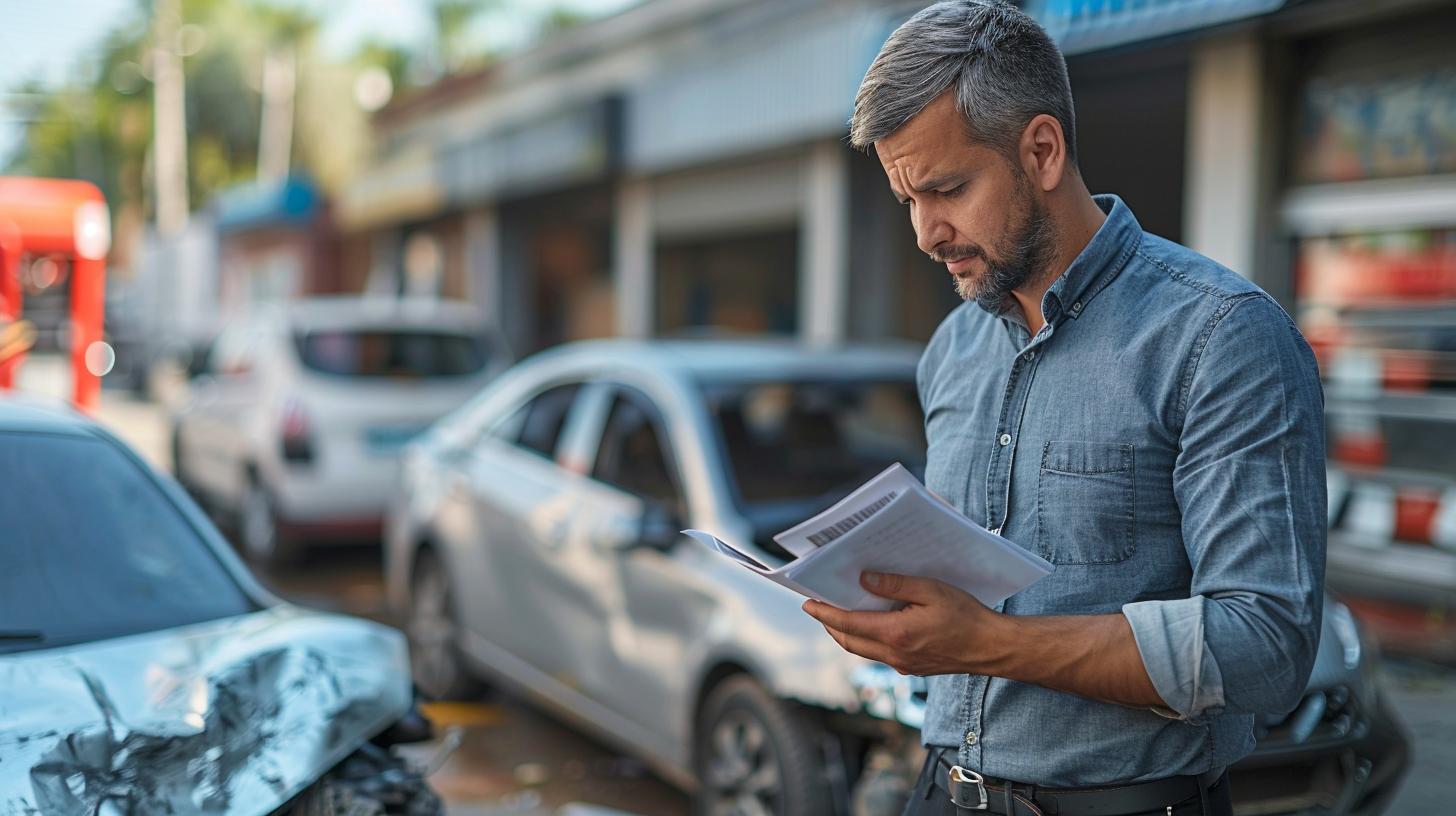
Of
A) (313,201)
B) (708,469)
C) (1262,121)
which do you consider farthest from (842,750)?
(313,201)

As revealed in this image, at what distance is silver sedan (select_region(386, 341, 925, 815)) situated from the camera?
146 inches

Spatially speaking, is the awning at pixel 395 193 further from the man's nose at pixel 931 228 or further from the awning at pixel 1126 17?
the man's nose at pixel 931 228

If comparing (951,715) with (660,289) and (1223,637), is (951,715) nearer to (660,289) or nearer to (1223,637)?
(1223,637)

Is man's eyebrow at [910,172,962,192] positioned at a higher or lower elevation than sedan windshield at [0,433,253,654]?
higher

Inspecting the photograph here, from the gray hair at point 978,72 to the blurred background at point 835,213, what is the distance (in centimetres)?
354

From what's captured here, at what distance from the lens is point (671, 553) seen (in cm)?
434

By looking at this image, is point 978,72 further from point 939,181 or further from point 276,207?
point 276,207

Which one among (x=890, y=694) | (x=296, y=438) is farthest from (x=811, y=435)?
(x=296, y=438)

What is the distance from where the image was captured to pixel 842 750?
12.1 feet

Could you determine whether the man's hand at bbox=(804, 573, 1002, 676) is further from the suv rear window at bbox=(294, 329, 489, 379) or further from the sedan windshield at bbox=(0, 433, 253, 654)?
the suv rear window at bbox=(294, 329, 489, 379)

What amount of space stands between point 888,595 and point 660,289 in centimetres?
1416

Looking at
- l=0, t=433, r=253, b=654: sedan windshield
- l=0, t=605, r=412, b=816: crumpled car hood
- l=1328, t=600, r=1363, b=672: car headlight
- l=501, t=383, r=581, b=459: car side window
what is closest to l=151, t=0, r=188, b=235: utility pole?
l=501, t=383, r=581, b=459: car side window

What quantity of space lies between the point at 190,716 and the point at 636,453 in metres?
2.52

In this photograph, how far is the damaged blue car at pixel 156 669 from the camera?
7.59 feet
